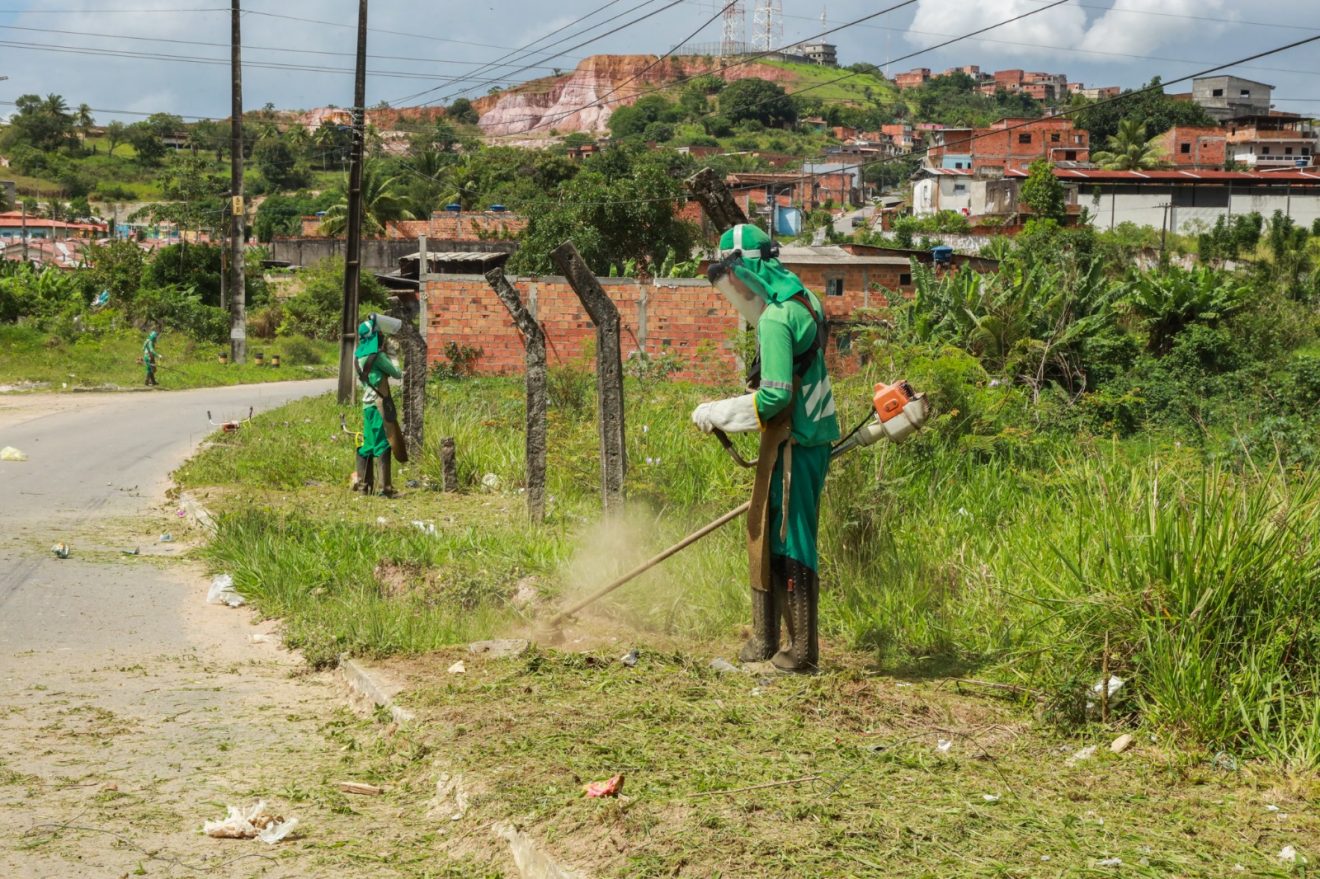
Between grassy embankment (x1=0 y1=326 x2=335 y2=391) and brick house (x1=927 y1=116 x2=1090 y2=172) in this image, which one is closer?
grassy embankment (x1=0 y1=326 x2=335 y2=391)

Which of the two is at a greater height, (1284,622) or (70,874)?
(1284,622)

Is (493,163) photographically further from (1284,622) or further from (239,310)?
(1284,622)

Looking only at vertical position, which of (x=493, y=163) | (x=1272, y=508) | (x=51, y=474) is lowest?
(x=51, y=474)

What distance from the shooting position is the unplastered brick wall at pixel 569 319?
25109 millimetres

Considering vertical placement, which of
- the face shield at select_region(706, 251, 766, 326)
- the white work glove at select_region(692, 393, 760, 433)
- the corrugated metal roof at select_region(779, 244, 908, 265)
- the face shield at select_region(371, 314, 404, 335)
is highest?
the corrugated metal roof at select_region(779, 244, 908, 265)

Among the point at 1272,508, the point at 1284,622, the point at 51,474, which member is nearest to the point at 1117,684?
the point at 1284,622

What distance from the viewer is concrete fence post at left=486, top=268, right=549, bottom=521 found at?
10.5 m

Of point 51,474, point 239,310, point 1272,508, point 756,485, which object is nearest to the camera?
point 1272,508

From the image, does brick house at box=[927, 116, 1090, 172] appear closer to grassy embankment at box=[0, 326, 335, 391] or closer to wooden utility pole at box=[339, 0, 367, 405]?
grassy embankment at box=[0, 326, 335, 391]

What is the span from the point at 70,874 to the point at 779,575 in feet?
10.5

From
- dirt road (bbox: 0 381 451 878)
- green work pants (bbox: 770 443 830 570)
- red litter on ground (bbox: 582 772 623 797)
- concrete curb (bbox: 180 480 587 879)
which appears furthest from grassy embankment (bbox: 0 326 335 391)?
red litter on ground (bbox: 582 772 623 797)

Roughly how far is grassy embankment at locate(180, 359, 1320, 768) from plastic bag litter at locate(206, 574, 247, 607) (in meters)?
0.13

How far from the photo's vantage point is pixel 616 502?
9734 mm

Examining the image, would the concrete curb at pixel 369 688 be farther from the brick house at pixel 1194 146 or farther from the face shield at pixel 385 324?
the brick house at pixel 1194 146
